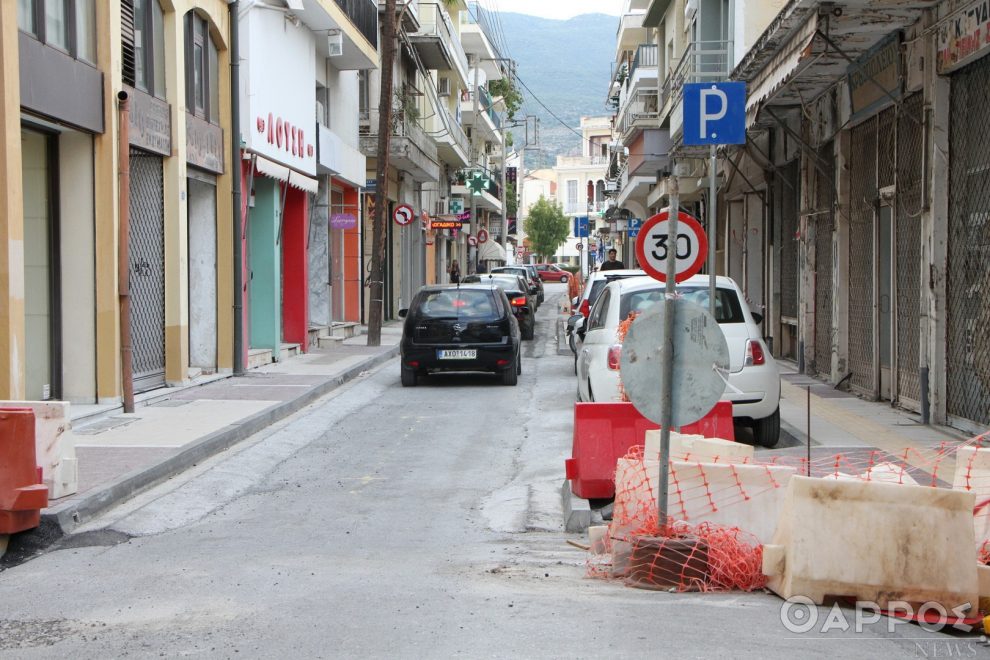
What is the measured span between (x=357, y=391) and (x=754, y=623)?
40.3 feet

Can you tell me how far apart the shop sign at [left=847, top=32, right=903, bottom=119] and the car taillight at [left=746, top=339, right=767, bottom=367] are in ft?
11.8

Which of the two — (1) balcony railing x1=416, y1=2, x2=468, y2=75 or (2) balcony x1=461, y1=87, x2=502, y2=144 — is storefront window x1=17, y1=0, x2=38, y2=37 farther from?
(2) balcony x1=461, y1=87, x2=502, y2=144

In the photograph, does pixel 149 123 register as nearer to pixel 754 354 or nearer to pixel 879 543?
pixel 754 354

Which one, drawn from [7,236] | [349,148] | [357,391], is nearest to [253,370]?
[357,391]

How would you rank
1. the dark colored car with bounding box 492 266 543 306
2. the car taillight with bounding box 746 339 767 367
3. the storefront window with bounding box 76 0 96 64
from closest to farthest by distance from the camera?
the car taillight with bounding box 746 339 767 367 → the storefront window with bounding box 76 0 96 64 → the dark colored car with bounding box 492 266 543 306

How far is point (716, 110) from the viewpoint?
10.9m

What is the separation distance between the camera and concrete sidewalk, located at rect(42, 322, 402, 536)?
858 cm

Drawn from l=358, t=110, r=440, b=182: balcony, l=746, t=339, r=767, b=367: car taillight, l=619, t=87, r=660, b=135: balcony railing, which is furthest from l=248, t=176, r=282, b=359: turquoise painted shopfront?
l=619, t=87, r=660, b=135: balcony railing

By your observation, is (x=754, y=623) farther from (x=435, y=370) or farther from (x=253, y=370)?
(x=253, y=370)

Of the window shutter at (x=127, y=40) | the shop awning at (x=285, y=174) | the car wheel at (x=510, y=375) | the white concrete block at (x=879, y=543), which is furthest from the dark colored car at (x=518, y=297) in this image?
the white concrete block at (x=879, y=543)

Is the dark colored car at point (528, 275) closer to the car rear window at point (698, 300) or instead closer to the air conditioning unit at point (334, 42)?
the air conditioning unit at point (334, 42)

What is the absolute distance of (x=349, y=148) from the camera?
28.4 meters

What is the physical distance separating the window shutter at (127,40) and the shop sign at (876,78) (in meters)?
8.76

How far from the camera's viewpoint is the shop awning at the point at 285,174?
19.6m
